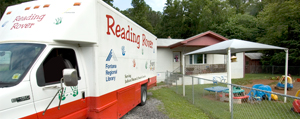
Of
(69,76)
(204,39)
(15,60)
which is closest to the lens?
(69,76)

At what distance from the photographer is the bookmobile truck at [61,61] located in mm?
2561

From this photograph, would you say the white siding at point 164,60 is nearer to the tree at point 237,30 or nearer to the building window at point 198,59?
the building window at point 198,59

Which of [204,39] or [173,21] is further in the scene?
[173,21]

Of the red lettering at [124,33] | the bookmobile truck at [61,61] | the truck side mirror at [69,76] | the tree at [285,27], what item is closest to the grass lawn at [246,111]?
the bookmobile truck at [61,61]

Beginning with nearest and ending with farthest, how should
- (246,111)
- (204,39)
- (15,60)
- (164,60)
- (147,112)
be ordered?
(15,60) < (246,111) < (147,112) < (204,39) < (164,60)

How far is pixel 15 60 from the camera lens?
2.74 metres

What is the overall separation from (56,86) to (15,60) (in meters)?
0.71

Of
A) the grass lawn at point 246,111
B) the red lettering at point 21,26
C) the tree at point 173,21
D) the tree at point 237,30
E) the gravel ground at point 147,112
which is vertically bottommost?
the gravel ground at point 147,112

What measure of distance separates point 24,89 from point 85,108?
1351 mm

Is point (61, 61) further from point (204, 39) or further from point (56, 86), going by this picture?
point (204, 39)

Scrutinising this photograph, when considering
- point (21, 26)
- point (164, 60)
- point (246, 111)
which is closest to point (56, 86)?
point (21, 26)

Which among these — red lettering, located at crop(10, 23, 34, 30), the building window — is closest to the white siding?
the building window

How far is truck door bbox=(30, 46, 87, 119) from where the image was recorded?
8.77ft

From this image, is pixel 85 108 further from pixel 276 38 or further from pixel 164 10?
pixel 164 10
